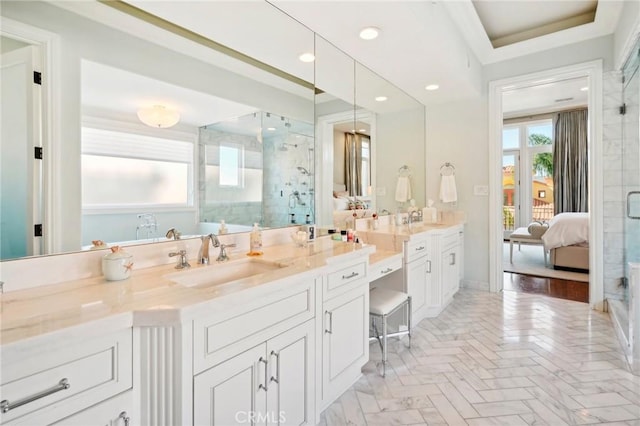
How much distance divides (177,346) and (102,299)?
299 millimetres

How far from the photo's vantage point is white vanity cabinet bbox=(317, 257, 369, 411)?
64.4 inches

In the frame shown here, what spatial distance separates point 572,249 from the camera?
4.55 metres

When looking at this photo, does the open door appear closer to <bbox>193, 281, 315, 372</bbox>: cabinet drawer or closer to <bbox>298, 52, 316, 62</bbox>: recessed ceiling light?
<bbox>193, 281, 315, 372</bbox>: cabinet drawer

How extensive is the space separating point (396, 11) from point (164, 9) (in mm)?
1369

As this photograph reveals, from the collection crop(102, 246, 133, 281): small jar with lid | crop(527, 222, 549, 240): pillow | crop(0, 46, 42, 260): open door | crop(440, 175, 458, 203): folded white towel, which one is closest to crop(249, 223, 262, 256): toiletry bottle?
crop(102, 246, 133, 281): small jar with lid

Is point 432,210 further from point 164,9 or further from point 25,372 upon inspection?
point 25,372

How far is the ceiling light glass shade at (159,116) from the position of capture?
5.06ft

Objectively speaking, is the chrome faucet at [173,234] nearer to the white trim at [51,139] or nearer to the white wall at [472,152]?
the white trim at [51,139]

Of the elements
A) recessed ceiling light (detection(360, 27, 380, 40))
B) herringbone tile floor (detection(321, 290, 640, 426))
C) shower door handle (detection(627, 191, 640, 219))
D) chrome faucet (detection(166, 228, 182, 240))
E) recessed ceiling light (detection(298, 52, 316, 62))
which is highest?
recessed ceiling light (detection(360, 27, 380, 40))

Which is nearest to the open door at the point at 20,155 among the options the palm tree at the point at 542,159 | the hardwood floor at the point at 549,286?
the hardwood floor at the point at 549,286

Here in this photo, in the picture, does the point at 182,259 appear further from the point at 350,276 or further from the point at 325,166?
the point at 325,166

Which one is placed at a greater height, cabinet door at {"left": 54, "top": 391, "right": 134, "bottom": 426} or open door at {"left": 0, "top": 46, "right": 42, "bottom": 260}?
open door at {"left": 0, "top": 46, "right": 42, "bottom": 260}

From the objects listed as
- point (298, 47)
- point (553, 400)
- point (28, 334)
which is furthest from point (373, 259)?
point (28, 334)

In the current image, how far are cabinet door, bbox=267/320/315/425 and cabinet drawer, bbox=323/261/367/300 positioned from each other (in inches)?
8.1
